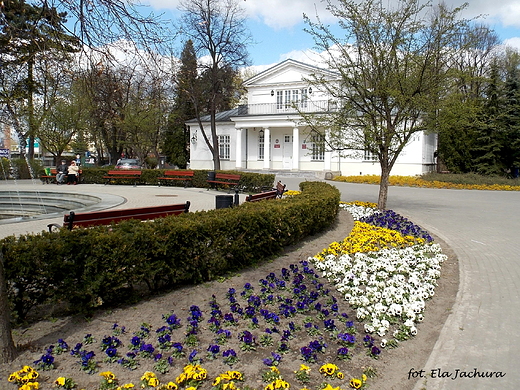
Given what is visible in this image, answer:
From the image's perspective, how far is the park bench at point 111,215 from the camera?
19.5 feet

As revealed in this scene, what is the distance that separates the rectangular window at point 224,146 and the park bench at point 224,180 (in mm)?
19202

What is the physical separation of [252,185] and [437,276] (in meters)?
13.0

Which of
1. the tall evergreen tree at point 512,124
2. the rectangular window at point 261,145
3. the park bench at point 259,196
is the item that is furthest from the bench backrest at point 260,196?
the rectangular window at point 261,145

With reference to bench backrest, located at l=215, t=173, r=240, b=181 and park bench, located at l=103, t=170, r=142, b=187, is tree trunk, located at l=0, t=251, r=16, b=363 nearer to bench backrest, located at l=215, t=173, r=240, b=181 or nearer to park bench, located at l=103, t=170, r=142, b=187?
bench backrest, located at l=215, t=173, r=240, b=181

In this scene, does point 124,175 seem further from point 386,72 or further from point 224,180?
point 386,72

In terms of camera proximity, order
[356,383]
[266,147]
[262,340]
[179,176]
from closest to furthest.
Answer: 1. [356,383]
2. [262,340]
3. [179,176]
4. [266,147]

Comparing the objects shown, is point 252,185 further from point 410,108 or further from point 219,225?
point 219,225

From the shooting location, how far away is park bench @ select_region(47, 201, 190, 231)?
19.5ft

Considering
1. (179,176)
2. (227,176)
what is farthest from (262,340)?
(179,176)

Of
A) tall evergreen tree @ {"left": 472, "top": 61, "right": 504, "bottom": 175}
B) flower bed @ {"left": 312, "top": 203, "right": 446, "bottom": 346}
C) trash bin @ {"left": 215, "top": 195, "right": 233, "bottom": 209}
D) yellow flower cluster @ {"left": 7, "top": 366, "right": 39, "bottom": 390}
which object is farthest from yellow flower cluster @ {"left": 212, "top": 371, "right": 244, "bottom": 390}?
tall evergreen tree @ {"left": 472, "top": 61, "right": 504, "bottom": 175}

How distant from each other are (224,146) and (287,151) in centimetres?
689

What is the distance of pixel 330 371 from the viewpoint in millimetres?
3396

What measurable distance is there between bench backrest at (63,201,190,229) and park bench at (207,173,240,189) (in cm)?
1165

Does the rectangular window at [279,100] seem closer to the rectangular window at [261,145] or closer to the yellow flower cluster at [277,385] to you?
the rectangular window at [261,145]
